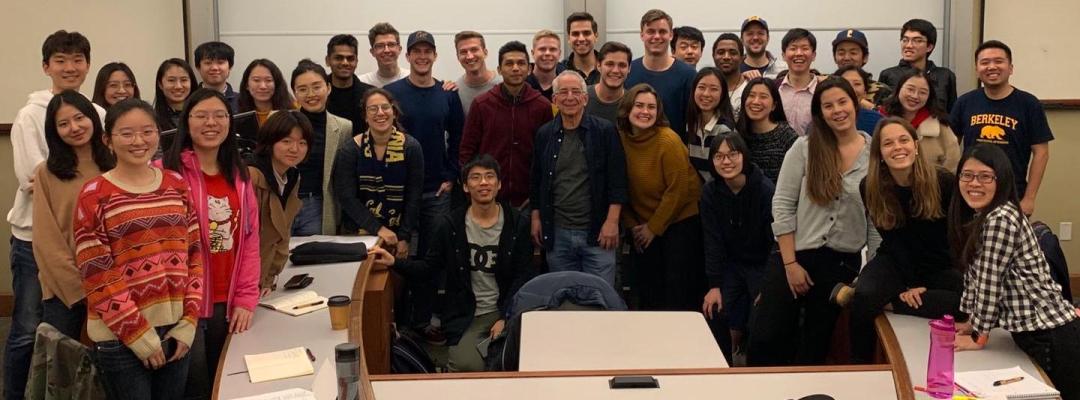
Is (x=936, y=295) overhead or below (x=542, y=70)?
below

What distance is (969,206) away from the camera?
127 inches

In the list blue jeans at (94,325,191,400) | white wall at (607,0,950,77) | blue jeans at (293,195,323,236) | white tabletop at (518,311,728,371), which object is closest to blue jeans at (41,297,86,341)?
blue jeans at (94,325,191,400)

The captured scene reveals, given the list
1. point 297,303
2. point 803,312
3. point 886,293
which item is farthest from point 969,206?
point 297,303

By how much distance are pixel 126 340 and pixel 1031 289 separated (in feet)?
8.74

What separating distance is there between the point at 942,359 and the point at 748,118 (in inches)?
76.4

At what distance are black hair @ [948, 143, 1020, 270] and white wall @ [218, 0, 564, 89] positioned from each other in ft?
11.7

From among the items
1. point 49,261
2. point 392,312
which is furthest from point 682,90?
point 49,261

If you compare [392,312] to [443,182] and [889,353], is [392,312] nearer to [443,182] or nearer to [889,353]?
[443,182]

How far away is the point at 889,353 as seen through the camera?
10.0 feet

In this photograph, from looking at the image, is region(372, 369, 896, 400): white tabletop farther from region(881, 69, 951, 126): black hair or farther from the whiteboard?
the whiteboard

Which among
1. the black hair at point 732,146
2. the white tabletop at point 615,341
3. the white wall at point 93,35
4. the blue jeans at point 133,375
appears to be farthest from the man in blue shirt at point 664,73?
the white wall at point 93,35

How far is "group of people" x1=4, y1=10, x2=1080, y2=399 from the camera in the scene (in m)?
2.96

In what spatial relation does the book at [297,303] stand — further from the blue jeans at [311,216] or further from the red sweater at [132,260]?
the blue jeans at [311,216]

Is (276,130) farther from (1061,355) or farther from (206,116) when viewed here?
(1061,355)
